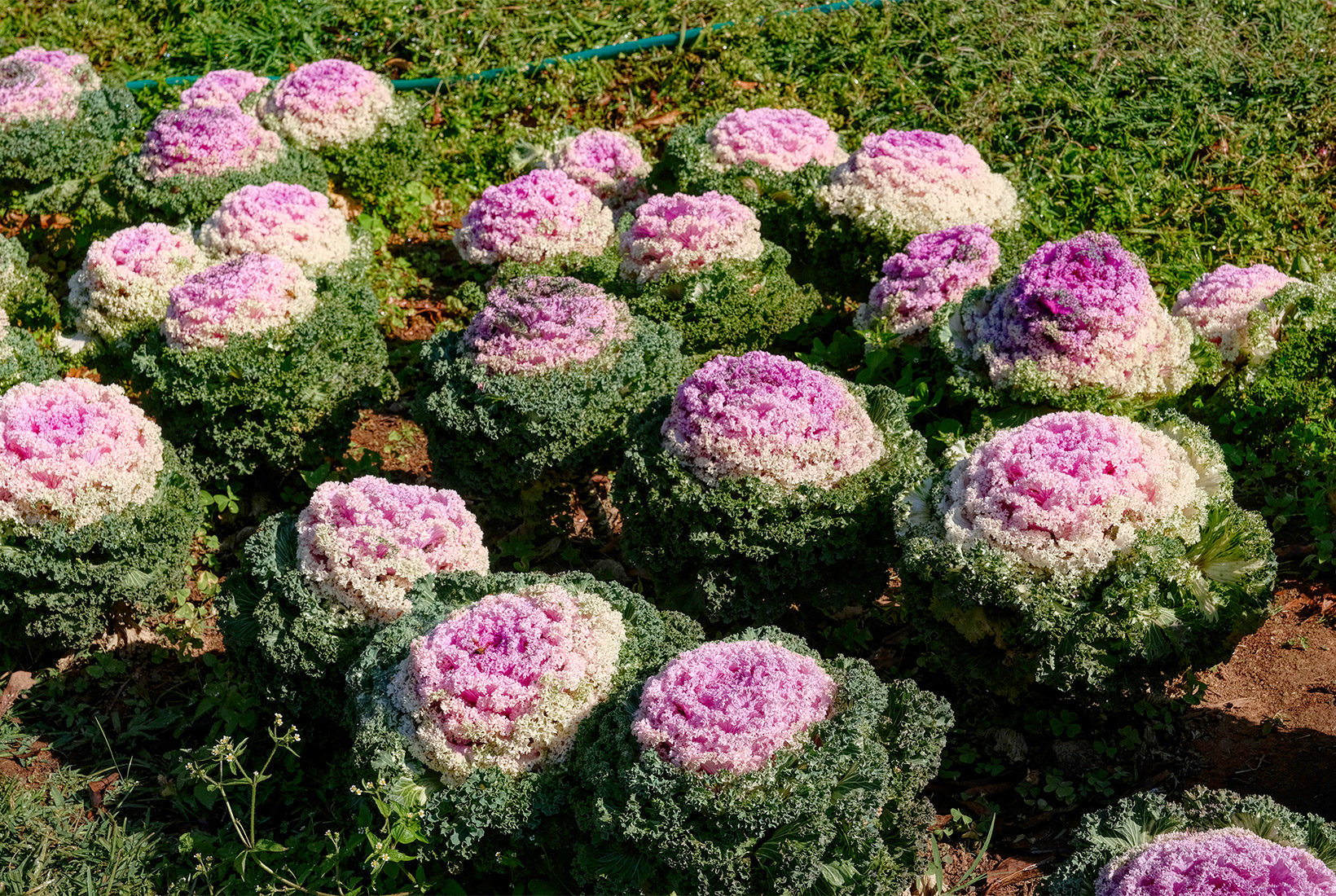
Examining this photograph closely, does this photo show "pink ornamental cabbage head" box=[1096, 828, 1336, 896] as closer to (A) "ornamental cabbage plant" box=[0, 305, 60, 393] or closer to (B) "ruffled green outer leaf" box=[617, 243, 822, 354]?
(B) "ruffled green outer leaf" box=[617, 243, 822, 354]

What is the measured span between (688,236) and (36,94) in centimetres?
463

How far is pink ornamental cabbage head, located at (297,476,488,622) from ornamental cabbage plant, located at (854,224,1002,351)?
2.42 meters

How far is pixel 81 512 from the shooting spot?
5316 mm

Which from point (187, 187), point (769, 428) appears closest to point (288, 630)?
point (769, 428)

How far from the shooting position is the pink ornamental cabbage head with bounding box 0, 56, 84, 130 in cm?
802

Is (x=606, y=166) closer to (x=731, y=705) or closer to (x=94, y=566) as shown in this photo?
(x=94, y=566)

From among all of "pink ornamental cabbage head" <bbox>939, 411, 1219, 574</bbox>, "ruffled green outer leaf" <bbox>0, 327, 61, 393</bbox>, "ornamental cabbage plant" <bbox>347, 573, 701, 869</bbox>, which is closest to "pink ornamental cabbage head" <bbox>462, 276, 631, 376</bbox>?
"ornamental cabbage plant" <bbox>347, 573, 701, 869</bbox>

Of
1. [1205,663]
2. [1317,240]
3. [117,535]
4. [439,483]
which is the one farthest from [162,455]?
[1317,240]

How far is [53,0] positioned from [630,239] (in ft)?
23.4

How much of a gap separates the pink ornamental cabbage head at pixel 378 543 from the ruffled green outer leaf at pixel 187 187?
3.07 metres

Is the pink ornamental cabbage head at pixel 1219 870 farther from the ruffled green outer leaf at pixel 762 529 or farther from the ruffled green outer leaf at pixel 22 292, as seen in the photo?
the ruffled green outer leaf at pixel 22 292

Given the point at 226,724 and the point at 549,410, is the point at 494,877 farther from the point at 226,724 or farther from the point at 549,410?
the point at 549,410

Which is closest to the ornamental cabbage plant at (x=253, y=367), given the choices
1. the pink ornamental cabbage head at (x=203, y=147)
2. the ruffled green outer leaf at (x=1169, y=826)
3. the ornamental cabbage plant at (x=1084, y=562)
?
the pink ornamental cabbage head at (x=203, y=147)

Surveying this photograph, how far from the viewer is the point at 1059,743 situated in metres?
4.95
